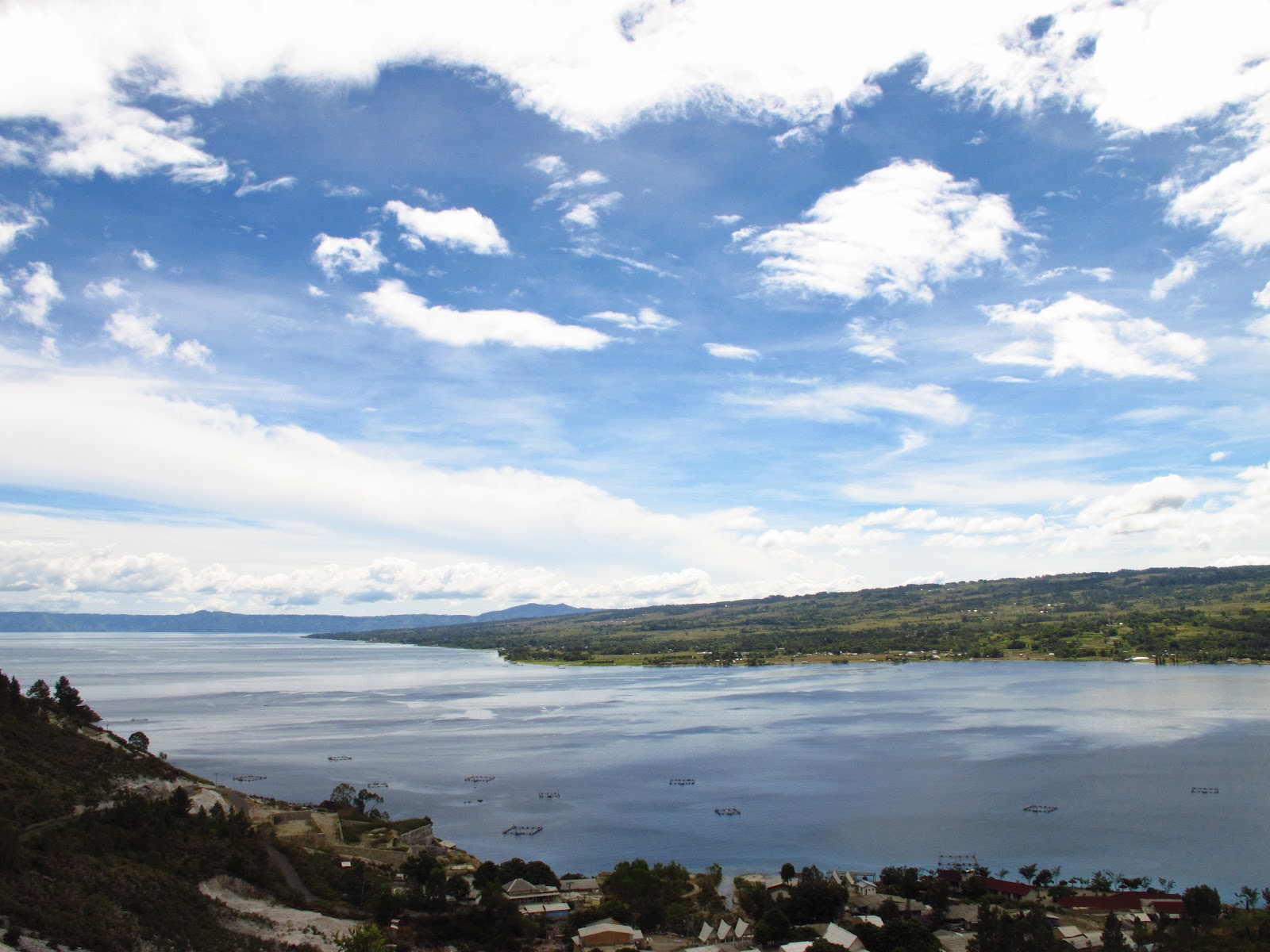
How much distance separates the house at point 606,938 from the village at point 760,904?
5 cm

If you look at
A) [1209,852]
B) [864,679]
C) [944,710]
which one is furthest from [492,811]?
[864,679]

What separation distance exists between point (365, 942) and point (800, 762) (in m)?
43.5

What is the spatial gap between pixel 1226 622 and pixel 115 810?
167 metres

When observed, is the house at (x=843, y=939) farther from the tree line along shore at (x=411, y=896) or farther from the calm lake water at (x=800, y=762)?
the calm lake water at (x=800, y=762)

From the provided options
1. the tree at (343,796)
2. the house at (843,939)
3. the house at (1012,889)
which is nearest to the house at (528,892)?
the house at (843,939)

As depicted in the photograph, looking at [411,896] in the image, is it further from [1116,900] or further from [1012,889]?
[1116,900]

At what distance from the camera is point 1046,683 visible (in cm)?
10981

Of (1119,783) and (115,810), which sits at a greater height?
(115,810)

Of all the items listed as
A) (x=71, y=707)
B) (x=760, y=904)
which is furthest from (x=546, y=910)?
(x=71, y=707)

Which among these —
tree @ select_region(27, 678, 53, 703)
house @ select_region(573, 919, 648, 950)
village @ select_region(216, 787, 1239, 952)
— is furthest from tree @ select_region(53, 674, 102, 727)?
house @ select_region(573, 919, 648, 950)

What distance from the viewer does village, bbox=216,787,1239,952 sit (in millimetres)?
26578

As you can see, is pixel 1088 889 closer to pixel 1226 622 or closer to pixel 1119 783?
pixel 1119 783

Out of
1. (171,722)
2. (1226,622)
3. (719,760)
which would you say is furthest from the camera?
(1226,622)

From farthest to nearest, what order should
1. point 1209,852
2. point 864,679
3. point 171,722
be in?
1. point 864,679
2. point 171,722
3. point 1209,852
